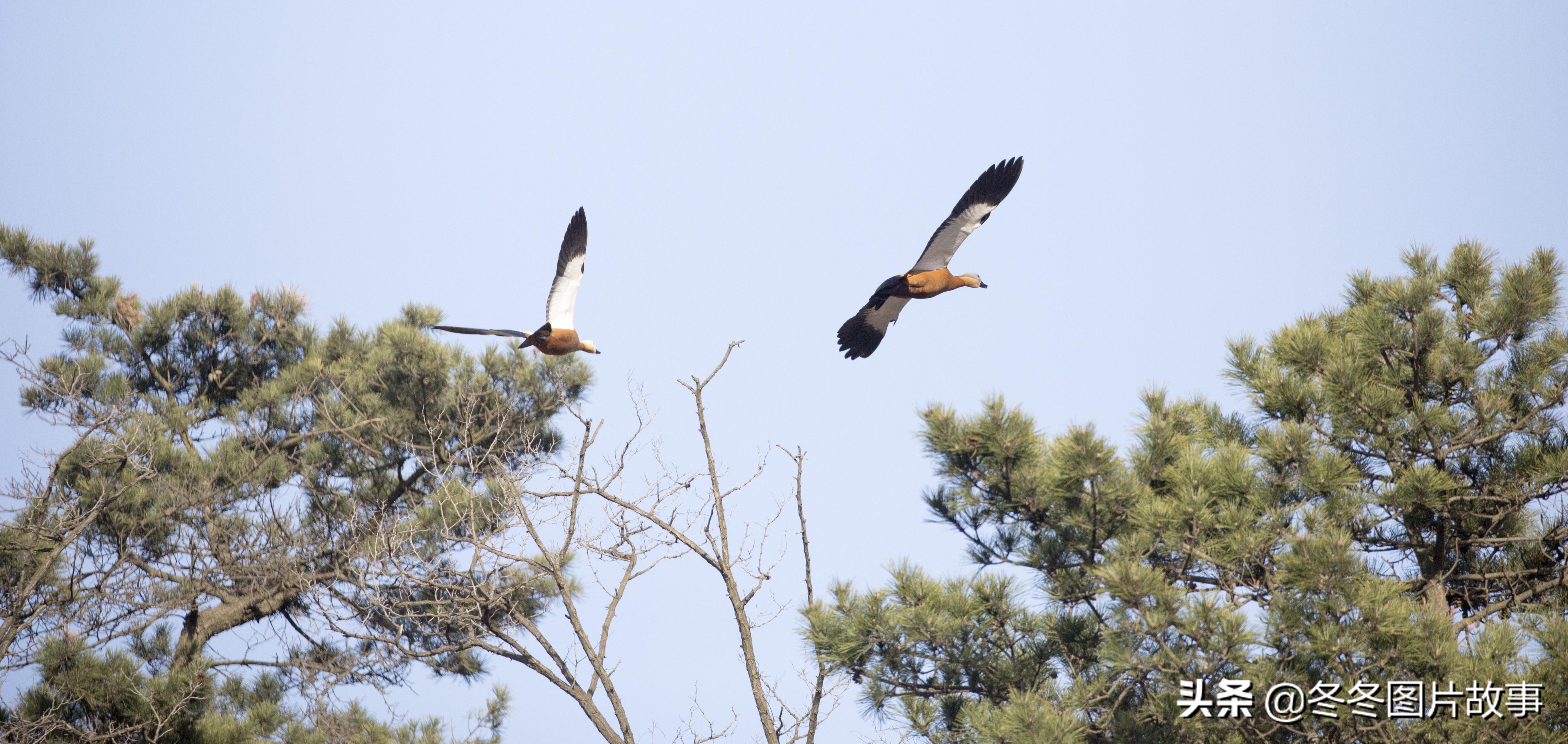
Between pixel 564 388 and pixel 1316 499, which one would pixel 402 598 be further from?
pixel 1316 499

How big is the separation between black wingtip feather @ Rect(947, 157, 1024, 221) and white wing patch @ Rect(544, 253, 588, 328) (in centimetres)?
277

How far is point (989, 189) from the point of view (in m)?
6.48

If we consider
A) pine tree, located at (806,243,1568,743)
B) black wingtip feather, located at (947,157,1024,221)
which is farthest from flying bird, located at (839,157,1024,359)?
pine tree, located at (806,243,1568,743)

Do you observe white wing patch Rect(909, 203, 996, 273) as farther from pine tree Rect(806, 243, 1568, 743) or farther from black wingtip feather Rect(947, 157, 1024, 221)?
pine tree Rect(806, 243, 1568, 743)

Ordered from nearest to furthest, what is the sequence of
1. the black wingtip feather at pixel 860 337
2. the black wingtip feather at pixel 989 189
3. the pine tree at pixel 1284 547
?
1. the pine tree at pixel 1284 547
2. the black wingtip feather at pixel 989 189
3. the black wingtip feather at pixel 860 337

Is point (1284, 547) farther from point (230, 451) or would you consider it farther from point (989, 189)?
point (230, 451)

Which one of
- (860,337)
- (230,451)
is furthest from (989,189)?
(230,451)

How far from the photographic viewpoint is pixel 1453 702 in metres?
4.36

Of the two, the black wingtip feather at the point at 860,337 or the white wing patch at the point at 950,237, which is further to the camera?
the black wingtip feather at the point at 860,337

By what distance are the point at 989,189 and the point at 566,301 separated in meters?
3.02

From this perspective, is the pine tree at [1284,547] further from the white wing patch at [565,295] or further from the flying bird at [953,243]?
the white wing patch at [565,295]

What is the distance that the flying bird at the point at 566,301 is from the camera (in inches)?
301

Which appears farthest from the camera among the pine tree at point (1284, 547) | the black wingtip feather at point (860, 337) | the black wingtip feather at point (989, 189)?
the black wingtip feather at point (860, 337)

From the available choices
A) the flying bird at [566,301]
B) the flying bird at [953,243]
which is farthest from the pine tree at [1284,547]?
the flying bird at [566,301]
